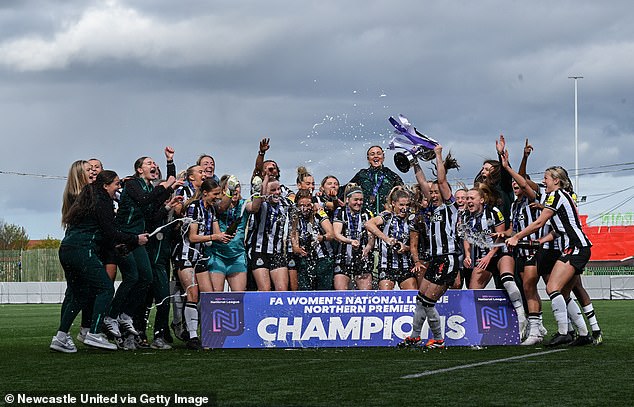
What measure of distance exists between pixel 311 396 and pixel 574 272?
545 centimetres

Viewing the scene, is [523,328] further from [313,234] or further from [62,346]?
[62,346]

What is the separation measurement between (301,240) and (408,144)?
6.88 feet

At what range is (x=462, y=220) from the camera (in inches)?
493

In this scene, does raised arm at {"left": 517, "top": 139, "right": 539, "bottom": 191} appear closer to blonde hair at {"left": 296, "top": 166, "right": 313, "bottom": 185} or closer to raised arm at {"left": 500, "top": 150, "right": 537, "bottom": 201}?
raised arm at {"left": 500, "top": 150, "right": 537, "bottom": 201}

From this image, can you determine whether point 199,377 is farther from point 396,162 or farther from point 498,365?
point 396,162

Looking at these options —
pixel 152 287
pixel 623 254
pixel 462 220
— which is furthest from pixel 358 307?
pixel 623 254

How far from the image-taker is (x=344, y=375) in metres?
8.94

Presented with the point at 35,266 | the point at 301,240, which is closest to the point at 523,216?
the point at 301,240

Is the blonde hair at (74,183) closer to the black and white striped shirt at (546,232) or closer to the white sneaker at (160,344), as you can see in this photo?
the white sneaker at (160,344)

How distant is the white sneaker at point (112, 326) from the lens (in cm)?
1214

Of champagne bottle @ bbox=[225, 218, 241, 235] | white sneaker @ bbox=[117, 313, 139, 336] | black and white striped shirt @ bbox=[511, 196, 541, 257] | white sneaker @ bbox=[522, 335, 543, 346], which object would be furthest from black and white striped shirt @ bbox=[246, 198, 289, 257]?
white sneaker @ bbox=[522, 335, 543, 346]

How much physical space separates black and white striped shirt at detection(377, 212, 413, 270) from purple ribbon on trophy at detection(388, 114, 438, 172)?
1212 mm

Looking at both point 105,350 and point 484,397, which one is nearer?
point 484,397

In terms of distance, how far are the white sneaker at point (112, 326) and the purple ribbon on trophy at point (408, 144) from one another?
3.79 m
